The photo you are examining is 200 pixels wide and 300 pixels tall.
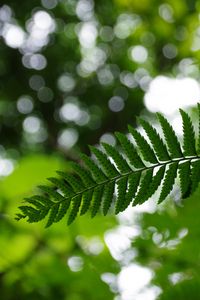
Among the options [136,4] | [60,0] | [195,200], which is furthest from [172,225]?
[60,0]

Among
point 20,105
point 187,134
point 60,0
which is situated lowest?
point 187,134

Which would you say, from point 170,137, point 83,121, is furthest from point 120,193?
point 83,121

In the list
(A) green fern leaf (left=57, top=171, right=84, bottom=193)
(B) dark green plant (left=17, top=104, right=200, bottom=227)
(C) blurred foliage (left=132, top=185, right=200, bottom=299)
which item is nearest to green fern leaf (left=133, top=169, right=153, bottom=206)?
(B) dark green plant (left=17, top=104, right=200, bottom=227)

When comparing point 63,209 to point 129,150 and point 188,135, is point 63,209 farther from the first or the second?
point 188,135

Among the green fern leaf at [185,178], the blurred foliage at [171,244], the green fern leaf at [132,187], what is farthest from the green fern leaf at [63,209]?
the blurred foliage at [171,244]

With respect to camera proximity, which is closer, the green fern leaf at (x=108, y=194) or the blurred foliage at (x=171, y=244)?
the green fern leaf at (x=108, y=194)

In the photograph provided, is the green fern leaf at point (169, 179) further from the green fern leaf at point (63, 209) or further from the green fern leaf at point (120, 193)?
the green fern leaf at point (63, 209)

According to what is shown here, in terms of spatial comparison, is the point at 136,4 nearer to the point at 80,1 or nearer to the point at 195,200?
the point at 195,200
